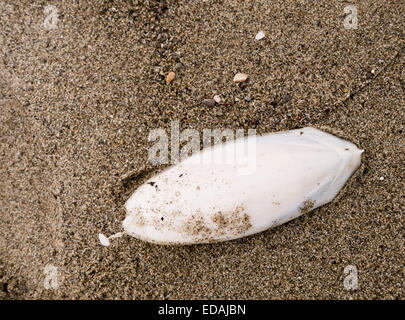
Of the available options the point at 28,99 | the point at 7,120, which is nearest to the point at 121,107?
the point at 28,99

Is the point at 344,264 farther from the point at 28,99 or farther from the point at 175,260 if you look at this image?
the point at 28,99

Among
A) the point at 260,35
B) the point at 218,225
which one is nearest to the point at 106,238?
the point at 218,225

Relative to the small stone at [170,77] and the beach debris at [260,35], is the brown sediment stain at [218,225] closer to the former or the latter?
the small stone at [170,77]

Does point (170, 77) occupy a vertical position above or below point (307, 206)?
above

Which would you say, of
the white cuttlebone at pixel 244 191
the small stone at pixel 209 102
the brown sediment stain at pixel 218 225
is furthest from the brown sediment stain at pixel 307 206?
the small stone at pixel 209 102

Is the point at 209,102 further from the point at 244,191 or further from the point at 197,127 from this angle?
the point at 244,191

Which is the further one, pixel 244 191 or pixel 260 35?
pixel 260 35
